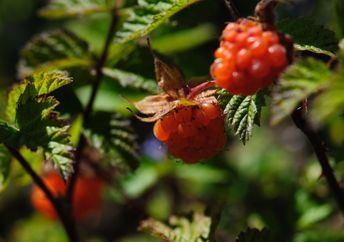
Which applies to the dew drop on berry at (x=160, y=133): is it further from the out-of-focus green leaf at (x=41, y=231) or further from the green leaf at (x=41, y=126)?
the out-of-focus green leaf at (x=41, y=231)

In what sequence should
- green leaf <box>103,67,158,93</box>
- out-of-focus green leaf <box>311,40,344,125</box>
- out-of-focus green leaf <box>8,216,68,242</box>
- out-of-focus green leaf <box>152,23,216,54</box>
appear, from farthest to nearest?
1. out-of-focus green leaf <box>8,216,68,242</box>
2. out-of-focus green leaf <box>152,23,216,54</box>
3. green leaf <box>103,67,158,93</box>
4. out-of-focus green leaf <box>311,40,344,125</box>

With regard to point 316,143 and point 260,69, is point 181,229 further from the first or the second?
point 260,69

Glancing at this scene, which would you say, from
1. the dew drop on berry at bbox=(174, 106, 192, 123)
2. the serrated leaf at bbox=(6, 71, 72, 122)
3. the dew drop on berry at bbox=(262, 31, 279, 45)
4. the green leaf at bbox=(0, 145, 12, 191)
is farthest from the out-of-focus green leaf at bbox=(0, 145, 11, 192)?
the dew drop on berry at bbox=(262, 31, 279, 45)

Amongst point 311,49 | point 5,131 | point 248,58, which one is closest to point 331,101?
point 248,58

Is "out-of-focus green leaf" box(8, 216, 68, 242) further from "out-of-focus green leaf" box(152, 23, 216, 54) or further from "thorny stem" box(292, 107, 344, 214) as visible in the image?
"thorny stem" box(292, 107, 344, 214)

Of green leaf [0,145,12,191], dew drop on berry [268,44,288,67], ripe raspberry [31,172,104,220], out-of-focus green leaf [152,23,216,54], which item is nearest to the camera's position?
dew drop on berry [268,44,288,67]

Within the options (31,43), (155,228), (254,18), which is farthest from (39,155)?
(254,18)
